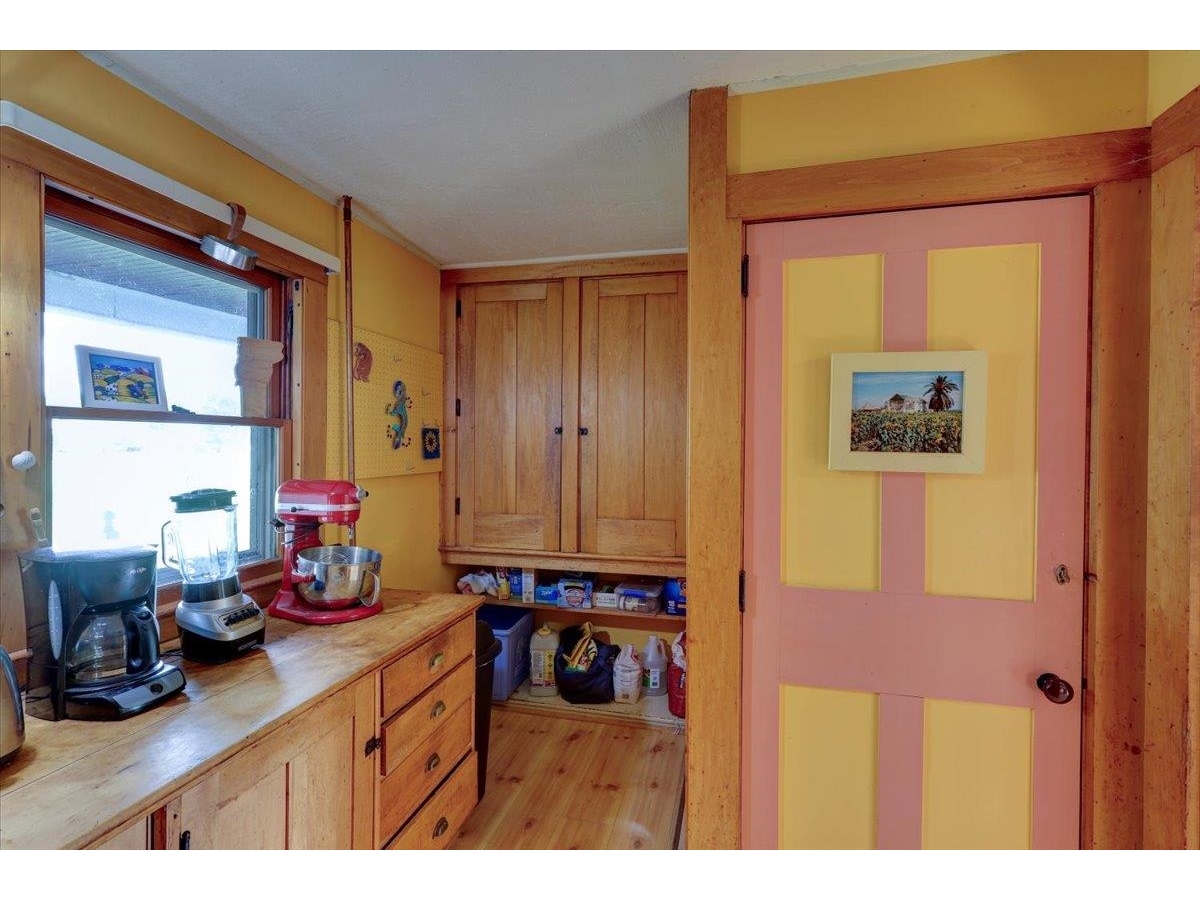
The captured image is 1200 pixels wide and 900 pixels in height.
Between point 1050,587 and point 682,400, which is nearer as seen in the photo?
point 1050,587

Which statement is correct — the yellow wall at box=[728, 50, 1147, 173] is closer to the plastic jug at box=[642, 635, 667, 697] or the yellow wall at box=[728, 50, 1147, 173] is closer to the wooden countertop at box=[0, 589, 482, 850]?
the wooden countertop at box=[0, 589, 482, 850]

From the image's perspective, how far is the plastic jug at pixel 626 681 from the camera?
2.70 metres

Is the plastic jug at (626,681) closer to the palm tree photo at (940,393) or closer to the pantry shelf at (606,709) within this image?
the pantry shelf at (606,709)

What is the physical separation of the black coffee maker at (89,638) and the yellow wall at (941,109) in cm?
176

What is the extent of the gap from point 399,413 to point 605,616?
1.61 m

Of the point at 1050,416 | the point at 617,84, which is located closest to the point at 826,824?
the point at 1050,416

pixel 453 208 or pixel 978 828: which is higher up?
pixel 453 208

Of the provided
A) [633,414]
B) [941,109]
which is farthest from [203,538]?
[941,109]

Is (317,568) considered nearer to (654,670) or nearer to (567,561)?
(567,561)

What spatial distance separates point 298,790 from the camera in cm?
112

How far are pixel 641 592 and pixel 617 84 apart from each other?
86.8 inches

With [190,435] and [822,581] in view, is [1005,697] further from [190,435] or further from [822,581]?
[190,435]

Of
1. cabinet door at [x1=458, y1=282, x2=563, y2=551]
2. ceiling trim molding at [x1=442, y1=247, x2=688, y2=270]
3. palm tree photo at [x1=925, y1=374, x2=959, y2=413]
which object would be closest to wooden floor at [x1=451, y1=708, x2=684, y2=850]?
cabinet door at [x1=458, y1=282, x2=563, y2=551]

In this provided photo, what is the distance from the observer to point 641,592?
2.72 metres
